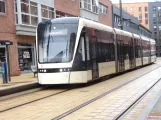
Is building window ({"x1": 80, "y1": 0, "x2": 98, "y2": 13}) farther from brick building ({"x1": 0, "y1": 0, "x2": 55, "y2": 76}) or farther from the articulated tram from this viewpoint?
the articulated tram

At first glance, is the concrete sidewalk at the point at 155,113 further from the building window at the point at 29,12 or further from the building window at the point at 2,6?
the building window at the point at 29,12

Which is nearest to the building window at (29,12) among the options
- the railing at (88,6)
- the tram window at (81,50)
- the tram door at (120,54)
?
the tram door at (120,54)

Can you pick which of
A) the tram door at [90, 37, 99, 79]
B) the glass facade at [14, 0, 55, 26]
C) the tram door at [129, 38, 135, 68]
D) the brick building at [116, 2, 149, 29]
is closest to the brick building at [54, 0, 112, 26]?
the glass facade at [14, 0, 55, 26]

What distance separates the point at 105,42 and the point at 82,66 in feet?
16.0

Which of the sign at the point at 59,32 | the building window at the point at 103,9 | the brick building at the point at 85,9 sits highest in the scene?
the building window at the point at 103,9

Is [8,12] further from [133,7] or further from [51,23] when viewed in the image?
[133,7]

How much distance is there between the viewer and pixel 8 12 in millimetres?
25656

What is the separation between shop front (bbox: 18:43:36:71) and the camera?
27594 mm

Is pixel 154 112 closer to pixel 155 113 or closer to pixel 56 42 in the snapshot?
pixel 155 113

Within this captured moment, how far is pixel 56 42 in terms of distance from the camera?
16266 millimetres

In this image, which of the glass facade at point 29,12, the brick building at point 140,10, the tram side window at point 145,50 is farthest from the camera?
the brick building at point 140,10

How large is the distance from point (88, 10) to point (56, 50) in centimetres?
2749

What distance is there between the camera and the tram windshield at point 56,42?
1600cm

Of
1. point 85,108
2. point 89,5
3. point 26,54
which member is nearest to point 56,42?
point 85,108
